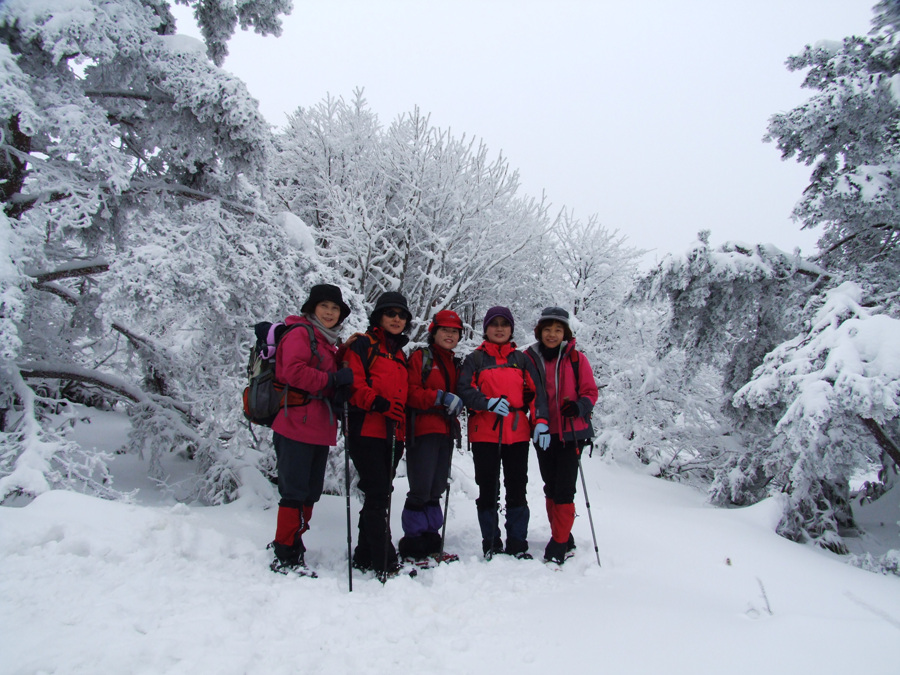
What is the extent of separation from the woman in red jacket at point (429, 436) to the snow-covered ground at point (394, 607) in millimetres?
408

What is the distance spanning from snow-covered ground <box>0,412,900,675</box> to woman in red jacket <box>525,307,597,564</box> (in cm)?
33

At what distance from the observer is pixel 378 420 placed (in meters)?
3.71

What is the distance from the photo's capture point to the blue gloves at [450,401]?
3791 millimetres

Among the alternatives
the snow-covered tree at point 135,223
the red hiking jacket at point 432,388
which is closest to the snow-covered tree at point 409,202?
the snow-covered tree at point 135,223

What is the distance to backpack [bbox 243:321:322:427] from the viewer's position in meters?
3.60

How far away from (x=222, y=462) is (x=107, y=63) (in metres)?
3.98

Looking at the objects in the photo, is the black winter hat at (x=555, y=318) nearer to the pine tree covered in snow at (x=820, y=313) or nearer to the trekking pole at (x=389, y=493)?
the trekking pole at (x=389, y=493)

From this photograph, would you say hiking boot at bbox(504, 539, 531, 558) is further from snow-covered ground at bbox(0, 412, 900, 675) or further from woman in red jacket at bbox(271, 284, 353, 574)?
woman in red jacket at bbox(271, 284, 353, 574)

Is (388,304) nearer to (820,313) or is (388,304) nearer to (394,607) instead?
(394,607)

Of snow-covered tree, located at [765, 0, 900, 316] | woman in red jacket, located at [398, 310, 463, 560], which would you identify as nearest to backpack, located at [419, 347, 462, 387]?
woman in red jacket, located at [398, 310, 463, 560]

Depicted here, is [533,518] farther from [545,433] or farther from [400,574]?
[400,574]

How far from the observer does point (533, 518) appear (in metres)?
5.64

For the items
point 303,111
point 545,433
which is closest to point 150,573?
point 545,433

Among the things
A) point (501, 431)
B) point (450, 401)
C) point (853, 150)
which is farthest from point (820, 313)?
point (450, 401)
